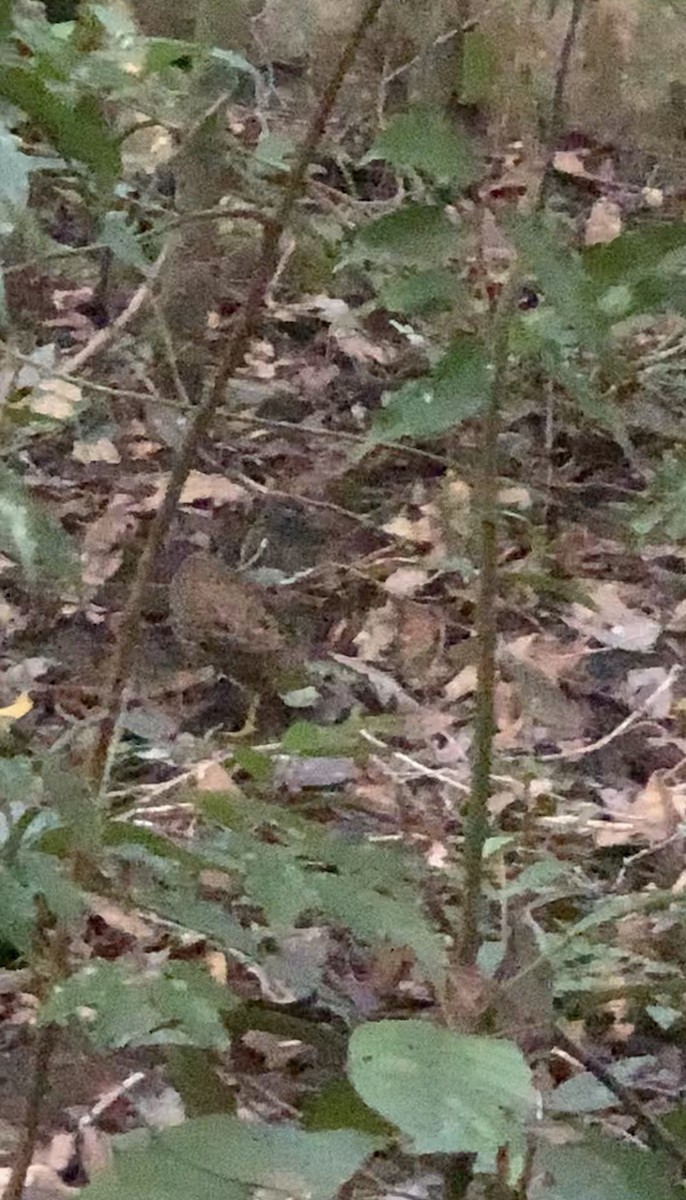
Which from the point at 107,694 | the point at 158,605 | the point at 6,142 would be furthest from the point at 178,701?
the point at 6,142

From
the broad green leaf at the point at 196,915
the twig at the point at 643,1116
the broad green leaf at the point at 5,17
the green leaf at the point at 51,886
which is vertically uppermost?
the broad green leaf at the point at 5,17

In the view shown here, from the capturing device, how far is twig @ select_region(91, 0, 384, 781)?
63 centimetres

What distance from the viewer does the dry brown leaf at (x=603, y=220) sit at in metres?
2.58

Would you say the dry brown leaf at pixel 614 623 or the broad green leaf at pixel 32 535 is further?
the dry brown leaf at pixel 614 623

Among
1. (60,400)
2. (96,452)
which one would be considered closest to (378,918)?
(60,400)

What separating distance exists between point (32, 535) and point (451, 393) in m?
0.17

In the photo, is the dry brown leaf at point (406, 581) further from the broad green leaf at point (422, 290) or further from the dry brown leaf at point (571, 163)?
the broad green leaf at point (422, 290)

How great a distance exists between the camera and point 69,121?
1.82ft

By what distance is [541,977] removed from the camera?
64 centimetres

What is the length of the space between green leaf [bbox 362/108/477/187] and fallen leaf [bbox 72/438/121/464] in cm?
172

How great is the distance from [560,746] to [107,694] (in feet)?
3.40

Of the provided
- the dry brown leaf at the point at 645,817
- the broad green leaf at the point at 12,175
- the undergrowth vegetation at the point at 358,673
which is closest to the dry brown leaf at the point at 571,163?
the undergrowth vegetation at the point at 358,673

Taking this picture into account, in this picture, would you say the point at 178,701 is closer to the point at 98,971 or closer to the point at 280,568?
the point at 280,568

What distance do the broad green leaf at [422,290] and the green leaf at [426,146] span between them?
0.12 feet
